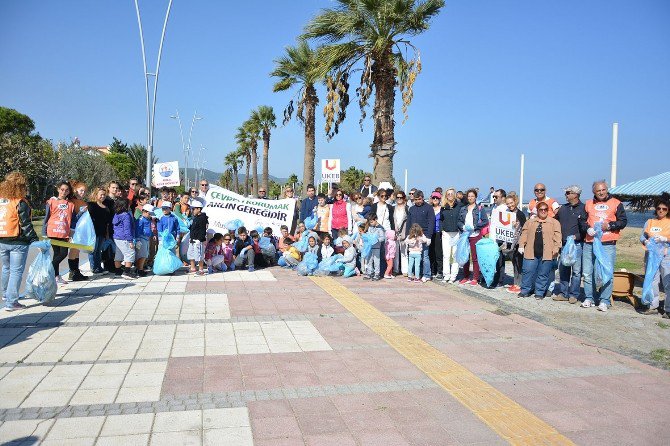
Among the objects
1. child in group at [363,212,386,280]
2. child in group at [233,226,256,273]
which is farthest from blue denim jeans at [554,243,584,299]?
child in group at [233,226,256,273]

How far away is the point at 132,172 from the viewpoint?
7681 cm

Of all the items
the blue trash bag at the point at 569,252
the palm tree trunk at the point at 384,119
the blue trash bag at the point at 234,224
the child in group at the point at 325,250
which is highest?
the palm tree trunk at the point at 384,119

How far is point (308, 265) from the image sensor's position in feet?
36.0

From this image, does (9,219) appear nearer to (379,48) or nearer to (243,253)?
(243,253)

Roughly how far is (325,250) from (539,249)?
15.1ft

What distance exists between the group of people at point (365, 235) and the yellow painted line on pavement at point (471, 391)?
346 centimetres

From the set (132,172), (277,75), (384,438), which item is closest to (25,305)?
(384,438)

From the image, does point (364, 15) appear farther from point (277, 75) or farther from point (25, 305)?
point (277, 75)

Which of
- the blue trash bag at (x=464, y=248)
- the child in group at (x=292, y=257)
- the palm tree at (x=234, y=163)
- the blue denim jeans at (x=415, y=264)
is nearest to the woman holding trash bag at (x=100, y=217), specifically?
the child in group at (x=292, y=257)

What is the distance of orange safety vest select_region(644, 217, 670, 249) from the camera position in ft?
24.9

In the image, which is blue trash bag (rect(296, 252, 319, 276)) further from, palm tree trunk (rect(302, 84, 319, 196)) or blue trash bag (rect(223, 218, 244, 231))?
palm tree trunk (rect(302, 84, 319, 196))

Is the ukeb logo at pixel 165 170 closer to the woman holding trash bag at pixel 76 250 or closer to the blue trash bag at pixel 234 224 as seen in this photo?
the blue trash bag at pixel 234 224

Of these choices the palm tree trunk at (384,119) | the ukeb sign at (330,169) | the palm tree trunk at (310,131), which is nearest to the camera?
the palm tree trunk at (384,119)

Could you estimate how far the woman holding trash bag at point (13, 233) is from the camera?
6891 mm
